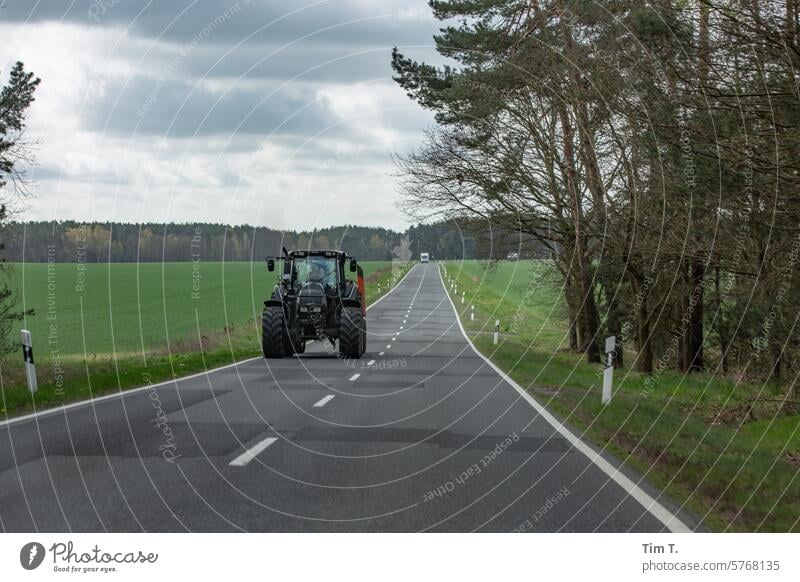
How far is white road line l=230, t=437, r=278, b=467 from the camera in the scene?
9.93 metres

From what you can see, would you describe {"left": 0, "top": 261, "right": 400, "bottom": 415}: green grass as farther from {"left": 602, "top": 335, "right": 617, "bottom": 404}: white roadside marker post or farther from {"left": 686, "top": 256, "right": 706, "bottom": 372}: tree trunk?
{"left": 686, "top": 256, "right": 706, "bottom": 372}: tree trunk

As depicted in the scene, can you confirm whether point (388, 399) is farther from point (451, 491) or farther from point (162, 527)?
point (162, 527)

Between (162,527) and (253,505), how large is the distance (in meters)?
1.07

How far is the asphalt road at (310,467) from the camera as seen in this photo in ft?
24.2

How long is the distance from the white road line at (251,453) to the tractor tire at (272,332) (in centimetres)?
1453

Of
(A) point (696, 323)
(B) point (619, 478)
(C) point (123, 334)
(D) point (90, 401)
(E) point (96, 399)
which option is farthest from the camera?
(C) point (123, 334)

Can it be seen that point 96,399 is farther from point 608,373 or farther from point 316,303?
point 316,303

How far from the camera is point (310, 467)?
978 centimetres

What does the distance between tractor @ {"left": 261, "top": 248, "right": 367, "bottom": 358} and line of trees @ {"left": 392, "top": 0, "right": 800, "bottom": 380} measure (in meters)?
5.61

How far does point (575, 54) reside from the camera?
24.7 m

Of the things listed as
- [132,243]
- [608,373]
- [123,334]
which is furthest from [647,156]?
[132,243]
